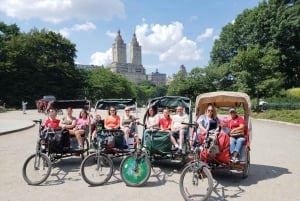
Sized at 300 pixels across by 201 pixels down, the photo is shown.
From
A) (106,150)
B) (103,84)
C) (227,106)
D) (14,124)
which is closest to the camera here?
(106,150)

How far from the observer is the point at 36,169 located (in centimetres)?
778

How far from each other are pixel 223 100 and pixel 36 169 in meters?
5.21

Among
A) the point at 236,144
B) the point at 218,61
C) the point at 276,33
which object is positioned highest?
the point at 276,33

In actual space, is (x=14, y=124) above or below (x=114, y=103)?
below

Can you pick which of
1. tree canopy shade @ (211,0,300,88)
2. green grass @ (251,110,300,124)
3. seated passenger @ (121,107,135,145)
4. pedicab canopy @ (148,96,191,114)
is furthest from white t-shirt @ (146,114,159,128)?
tree canopy shade @ (211,0,300,88)

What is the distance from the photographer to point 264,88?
117 ft

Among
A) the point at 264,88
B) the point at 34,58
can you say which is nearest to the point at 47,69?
the point at 34,58

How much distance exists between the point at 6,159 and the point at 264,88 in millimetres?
30007

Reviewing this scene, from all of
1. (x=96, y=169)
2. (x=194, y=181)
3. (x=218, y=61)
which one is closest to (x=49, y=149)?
(x=96, y=169)

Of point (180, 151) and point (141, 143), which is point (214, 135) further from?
point (141, 143)

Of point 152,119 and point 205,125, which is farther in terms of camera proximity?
point 152,119

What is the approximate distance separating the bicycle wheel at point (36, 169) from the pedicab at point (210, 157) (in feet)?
10.4

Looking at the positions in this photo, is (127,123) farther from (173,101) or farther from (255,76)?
(255,76)

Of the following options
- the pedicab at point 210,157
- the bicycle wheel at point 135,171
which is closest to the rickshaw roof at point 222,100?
the pedicab at point 210,157
